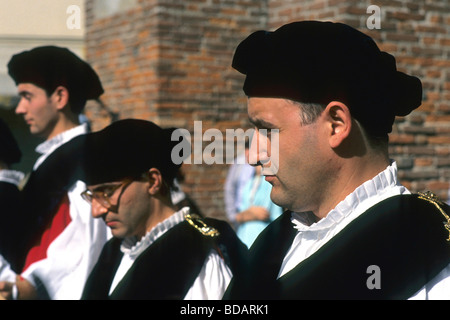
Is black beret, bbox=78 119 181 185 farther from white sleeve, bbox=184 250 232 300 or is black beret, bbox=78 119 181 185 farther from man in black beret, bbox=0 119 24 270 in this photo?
man in black beret, bbox=0 119 24 270

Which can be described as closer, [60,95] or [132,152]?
[132,152]

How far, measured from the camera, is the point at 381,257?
1670 mm

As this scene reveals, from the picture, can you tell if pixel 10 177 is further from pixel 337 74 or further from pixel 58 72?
pixel 337 74

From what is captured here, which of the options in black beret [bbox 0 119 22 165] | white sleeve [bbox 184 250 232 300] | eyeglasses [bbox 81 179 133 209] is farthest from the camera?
black beret [bbox 0 119 22 165]

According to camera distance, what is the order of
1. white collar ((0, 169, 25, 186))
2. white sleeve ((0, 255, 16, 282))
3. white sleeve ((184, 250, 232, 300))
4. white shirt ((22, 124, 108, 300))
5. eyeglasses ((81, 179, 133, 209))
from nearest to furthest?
white sleeve ((184, 250, 232, 300)) → eyeglasses ((81, 179, 133, 209)) → white shirt ((22, 124, 108, 300)) → white sleeve ((0, 255, 16, 282)) → white collar ((0, 169, 25, 186))

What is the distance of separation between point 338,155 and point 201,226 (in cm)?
118

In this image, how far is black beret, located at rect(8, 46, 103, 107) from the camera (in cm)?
397

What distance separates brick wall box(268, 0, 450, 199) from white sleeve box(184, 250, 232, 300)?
338cm

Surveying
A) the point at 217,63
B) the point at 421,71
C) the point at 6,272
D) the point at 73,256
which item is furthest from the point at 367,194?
the point at 217,63

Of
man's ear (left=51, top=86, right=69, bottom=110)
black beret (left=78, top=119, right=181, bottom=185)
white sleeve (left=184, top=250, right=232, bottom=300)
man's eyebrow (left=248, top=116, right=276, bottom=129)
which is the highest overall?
man's ear (left=51, top=86, right=69, bottom=110)

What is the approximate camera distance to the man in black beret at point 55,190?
3.73 m

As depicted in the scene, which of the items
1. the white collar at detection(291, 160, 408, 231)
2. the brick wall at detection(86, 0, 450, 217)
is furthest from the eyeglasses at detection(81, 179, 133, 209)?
the brick wall at detection(86, 0, 450, 217)

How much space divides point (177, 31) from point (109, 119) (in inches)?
45.4

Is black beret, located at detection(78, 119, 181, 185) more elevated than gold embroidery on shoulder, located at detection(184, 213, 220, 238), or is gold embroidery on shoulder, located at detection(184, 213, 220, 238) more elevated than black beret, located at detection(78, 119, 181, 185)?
black beret, located at detection(78, 119, 181, 185)
